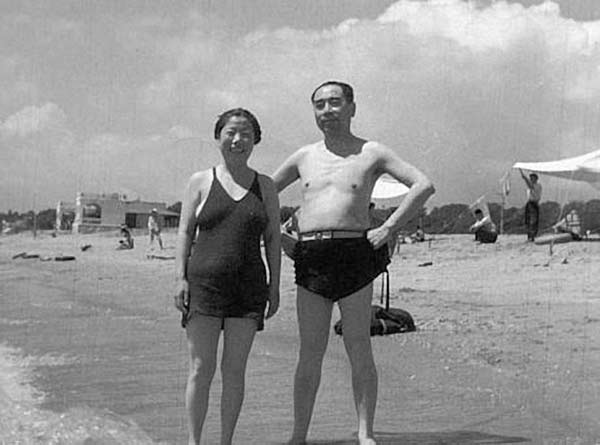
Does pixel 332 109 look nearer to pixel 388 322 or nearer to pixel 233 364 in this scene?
pixel 233 364

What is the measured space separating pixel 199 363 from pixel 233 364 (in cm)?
15

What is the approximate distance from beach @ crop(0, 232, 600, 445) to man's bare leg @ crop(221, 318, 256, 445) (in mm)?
655

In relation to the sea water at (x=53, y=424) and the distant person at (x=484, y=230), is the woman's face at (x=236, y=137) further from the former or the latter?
the distant person at (x=484, y=230)

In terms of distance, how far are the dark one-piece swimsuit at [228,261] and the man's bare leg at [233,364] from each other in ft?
0.18

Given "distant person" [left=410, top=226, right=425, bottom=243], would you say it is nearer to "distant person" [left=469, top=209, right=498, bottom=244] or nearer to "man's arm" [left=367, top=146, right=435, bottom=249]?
"distant person" [left=469, top=209, right=498, bottom=244]

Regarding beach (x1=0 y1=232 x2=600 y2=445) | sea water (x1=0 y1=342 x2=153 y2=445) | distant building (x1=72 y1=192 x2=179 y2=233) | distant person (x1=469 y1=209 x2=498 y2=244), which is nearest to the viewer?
sea water (x1=0 y1=342 x2=153 y2=445)

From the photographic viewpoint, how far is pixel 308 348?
4449mm

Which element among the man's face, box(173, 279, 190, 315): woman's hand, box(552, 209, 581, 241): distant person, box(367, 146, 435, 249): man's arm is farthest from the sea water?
box(552, 209, 581, 241): distant person

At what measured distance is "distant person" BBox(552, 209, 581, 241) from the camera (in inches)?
748

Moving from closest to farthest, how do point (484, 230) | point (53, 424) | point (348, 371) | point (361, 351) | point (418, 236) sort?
1. point (361, 351)
2. point (53, 424)
3. point (348, 371)
4. point (484, 230)
5. point (418, 236)

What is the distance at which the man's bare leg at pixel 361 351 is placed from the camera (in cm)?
439

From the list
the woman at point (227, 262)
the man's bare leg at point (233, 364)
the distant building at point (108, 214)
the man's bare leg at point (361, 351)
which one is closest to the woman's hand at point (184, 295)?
the woman at point (227, 262)

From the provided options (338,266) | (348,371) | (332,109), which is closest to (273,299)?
(338,266)

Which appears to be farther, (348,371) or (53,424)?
(348,371)
